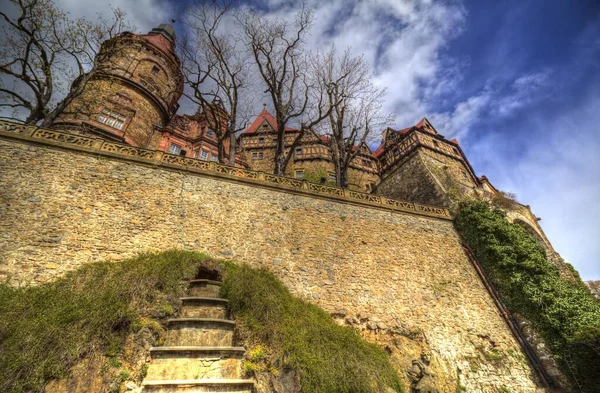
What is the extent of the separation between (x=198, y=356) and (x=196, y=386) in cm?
60

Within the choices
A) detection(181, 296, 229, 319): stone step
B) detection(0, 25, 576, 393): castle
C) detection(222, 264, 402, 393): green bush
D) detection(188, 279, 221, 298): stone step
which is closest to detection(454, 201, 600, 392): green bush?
detection(0, 25, 576, 393): castle

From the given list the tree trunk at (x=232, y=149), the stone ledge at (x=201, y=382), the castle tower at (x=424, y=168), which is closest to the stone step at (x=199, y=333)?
the stone ledge at (x=201, y=382)

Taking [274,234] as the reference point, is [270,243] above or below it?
below

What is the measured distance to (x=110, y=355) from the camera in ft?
16.8

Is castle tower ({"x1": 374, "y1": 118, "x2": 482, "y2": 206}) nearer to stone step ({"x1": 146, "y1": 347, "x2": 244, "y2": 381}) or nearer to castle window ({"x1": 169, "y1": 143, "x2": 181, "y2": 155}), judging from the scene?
stone step ({"x1": 146, "y1": 347, "x2": 244, "y2": 381})

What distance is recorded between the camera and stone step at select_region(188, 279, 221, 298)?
687 centimetres

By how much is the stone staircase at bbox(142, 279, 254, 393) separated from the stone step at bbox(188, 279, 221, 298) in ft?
1.12

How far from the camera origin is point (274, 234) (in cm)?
992

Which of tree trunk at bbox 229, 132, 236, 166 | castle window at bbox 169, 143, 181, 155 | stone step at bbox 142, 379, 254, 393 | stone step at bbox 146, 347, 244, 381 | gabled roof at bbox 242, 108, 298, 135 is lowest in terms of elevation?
stone step at bbox 142, 379, 254, 393

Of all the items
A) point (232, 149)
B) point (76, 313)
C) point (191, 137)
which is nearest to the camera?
point (76, 313)

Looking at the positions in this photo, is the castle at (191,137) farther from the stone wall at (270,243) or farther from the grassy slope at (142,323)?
the grassy slope at (142,323)

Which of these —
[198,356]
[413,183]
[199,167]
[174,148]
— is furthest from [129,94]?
[413,183]

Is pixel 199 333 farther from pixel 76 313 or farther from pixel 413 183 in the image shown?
pixel 413 183

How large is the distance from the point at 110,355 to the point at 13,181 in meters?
6.38
